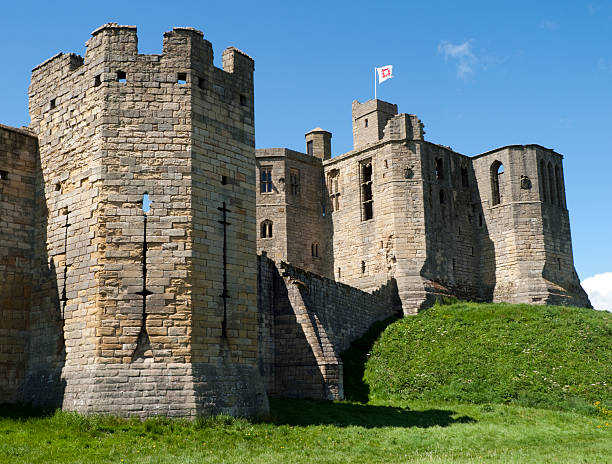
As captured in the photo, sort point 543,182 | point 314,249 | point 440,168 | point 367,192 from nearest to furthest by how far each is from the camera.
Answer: point 440,168 → point 367,192 → point 543,182 → point 314,249

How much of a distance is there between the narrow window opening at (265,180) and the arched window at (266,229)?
1.80 metres

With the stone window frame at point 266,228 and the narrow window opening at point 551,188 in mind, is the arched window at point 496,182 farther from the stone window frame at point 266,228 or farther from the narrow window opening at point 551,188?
the stone window frame at point 266,228

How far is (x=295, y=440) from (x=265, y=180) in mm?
26288

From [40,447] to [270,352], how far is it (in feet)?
39.6

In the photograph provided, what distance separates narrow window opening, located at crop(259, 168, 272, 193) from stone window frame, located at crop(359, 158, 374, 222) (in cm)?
518

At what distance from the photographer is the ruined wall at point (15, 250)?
55.9 ft

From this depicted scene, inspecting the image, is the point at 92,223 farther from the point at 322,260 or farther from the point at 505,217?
the point at 505,217

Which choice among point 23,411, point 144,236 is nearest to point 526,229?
point 144,236

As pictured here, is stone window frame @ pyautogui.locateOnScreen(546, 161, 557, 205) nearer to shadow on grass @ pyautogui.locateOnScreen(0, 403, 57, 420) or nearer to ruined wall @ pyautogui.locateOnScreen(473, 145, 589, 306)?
ruined wall @ pyautogui.locateOnScreen(473, 145, 589, 306)

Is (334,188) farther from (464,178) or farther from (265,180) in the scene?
(464,178)

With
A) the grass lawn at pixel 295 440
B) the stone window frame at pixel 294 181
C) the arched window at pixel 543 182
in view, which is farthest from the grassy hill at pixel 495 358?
the stone window frame at pixel 294 181

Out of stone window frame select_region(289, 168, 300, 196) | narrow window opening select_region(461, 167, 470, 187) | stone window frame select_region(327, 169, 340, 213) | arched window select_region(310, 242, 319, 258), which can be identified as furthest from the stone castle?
narrow window opening select_region(461, 167, 470, 187)

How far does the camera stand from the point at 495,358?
2650 cm

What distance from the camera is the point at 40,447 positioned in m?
12.8
